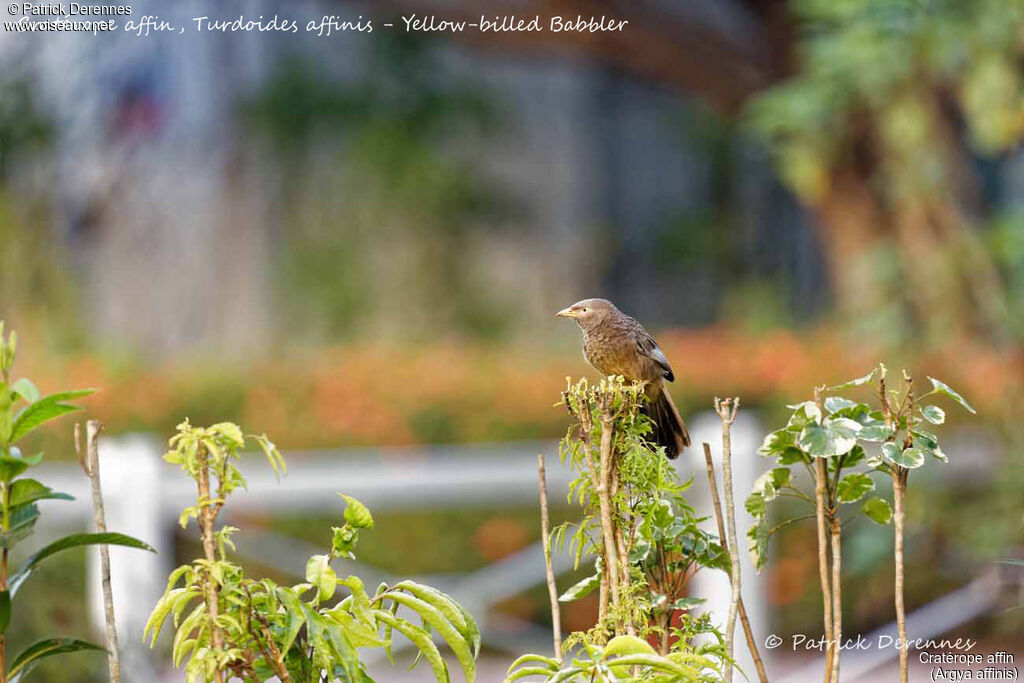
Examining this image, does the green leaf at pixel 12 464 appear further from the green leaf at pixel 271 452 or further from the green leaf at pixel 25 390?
the green leaf at pixel 271 452

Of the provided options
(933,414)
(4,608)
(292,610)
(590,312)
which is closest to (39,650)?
(4,608)

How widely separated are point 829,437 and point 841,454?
22mm

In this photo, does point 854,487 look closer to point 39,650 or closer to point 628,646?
point 628,646

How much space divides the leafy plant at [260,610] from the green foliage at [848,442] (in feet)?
1.23

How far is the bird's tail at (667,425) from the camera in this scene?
1.57 metres

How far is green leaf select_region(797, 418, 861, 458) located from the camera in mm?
1233

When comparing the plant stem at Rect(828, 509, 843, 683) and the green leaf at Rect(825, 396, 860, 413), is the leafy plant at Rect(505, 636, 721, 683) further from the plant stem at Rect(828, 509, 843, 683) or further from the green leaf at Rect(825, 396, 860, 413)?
the green leaf at Rect(825, 396, 860, 413)

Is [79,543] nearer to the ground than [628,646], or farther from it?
farther from it

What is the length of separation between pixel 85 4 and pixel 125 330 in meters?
2.38

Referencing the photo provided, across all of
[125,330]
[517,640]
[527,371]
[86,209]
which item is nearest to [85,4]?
[86,209]

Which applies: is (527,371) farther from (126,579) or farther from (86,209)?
(86,209)

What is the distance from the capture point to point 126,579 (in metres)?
3.73

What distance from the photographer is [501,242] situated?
31.7 ft

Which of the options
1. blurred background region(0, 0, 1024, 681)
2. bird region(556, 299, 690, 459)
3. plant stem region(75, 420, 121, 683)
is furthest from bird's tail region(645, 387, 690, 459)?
blurred background region(0, 0, 1024, 681)
